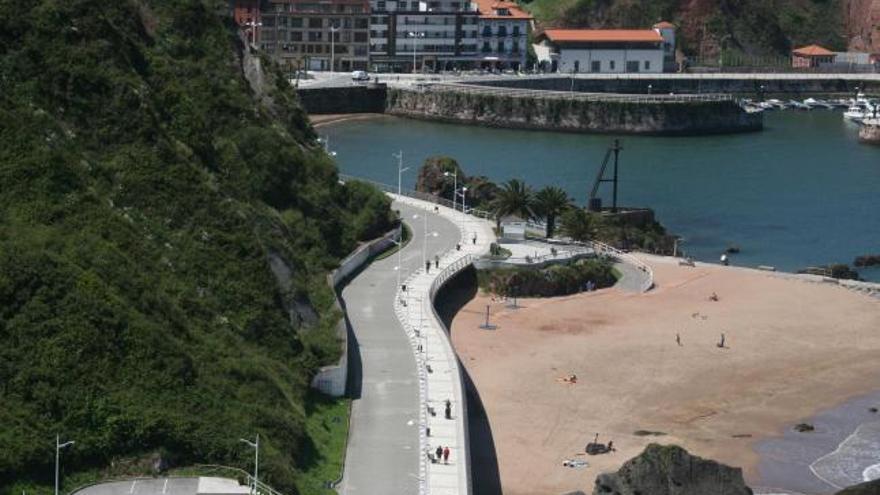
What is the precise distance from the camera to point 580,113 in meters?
159

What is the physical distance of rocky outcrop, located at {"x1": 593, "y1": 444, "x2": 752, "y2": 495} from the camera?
46.2 meters

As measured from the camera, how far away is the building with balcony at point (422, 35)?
176 meters

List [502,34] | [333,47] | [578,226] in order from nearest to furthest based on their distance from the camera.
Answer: [578,226] → [333,47] → [502,34]

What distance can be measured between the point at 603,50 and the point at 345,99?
Result: 37906 millimetres

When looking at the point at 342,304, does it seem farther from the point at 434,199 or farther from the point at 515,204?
the point at 434,199

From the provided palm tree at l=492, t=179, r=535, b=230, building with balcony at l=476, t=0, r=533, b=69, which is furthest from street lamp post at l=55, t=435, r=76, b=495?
building with balcony at l=476, t=0, r=533, b=69

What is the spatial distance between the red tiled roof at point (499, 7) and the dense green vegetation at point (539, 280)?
103m

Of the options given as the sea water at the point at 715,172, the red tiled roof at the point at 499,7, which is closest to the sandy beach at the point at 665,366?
the sea water at the point at 715,172

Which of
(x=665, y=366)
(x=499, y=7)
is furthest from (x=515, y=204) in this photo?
(x=499, y=7)

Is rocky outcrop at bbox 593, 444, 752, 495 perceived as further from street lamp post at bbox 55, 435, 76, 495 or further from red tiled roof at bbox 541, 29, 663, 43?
red tiled roof at bbox 541, 29, 663, 43

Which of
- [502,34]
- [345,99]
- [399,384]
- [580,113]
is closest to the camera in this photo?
[399,384]

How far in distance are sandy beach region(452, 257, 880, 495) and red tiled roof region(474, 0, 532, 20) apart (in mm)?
98861

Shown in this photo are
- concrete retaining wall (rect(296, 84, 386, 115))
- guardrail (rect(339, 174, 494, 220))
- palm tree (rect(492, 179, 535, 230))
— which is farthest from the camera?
concrete retaining wall (rect(296, 84, 386, 115))

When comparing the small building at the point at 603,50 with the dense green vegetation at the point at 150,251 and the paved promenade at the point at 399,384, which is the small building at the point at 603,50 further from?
the dense green vegetation at the point at 150,251
